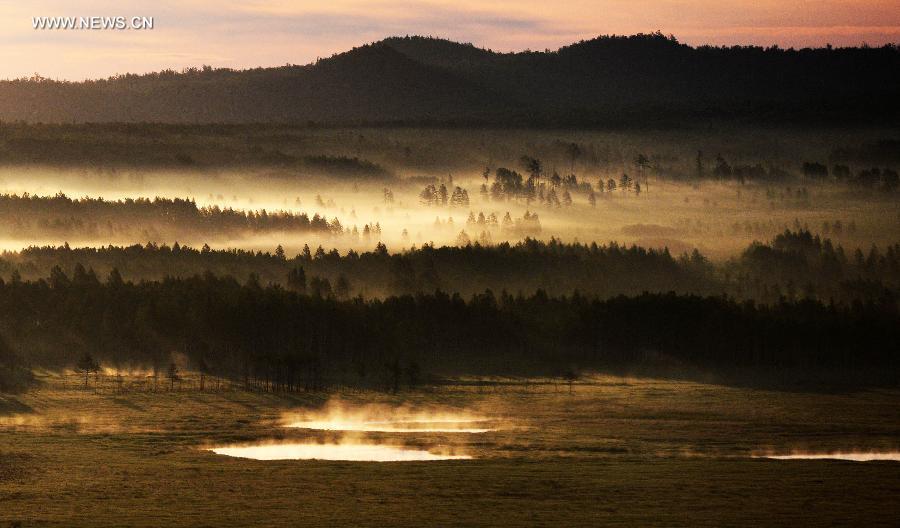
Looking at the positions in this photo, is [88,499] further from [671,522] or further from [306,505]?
[671,522]

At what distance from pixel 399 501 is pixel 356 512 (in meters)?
8.22

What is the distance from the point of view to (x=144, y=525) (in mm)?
184250

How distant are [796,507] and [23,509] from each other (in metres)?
89.3

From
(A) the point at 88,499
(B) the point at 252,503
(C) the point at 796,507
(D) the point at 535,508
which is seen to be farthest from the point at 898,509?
(A) the point at 88,499

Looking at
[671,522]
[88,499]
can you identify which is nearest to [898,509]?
[671,522]

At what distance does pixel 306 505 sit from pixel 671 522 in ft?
138

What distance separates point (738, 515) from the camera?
193125 mm

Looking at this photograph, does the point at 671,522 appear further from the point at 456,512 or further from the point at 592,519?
the point at 456,512

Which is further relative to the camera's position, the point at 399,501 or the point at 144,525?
the point at 399,501

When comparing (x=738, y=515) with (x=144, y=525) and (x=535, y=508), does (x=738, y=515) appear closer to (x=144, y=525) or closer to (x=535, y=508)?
(x=535, y=508)

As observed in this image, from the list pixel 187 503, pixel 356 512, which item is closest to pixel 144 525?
pixel 187 503

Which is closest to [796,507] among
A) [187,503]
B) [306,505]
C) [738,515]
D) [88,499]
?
[738,515]

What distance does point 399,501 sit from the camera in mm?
199125

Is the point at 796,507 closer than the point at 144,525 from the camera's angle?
No
